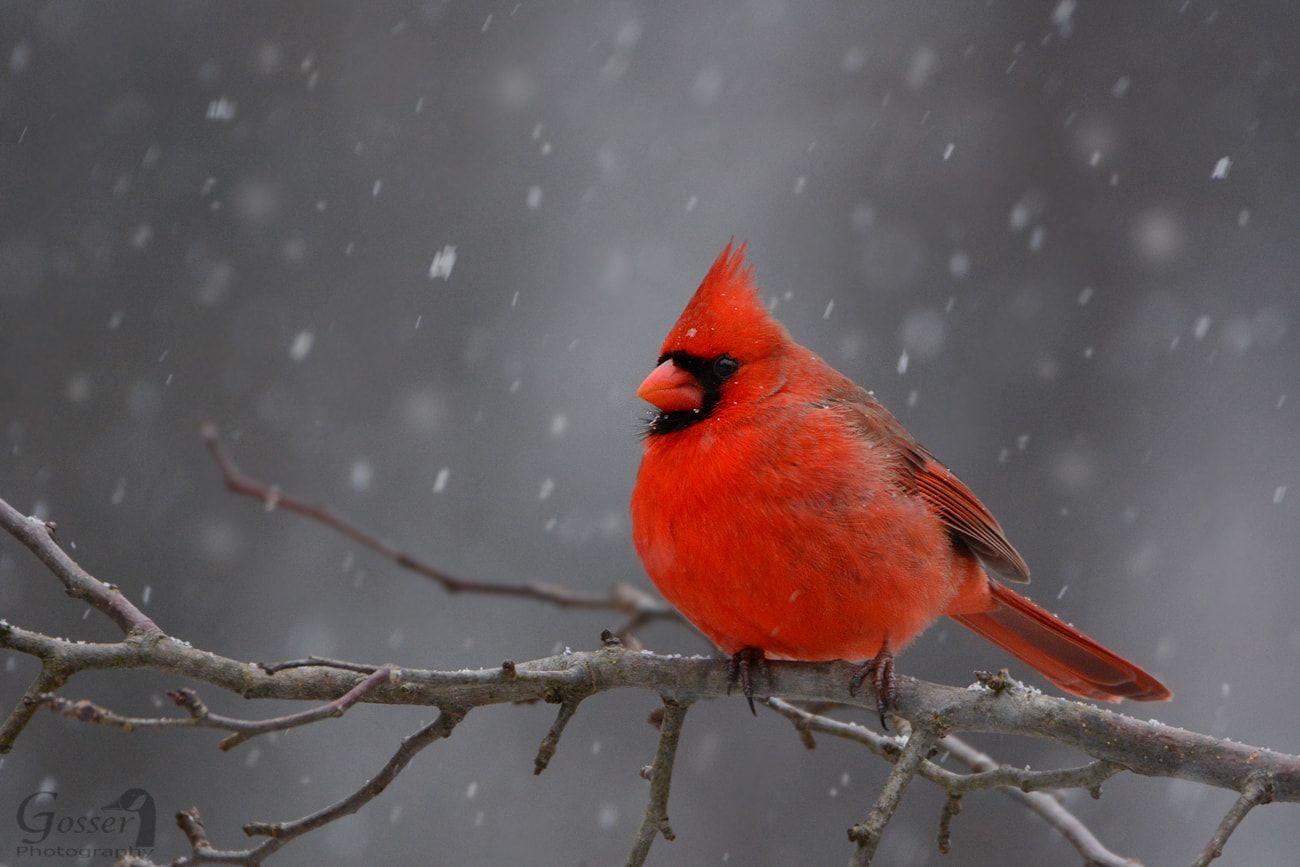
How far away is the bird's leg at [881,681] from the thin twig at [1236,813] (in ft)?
1.98

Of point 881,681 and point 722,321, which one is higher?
point 722,321

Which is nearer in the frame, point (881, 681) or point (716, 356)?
point (881, 681)

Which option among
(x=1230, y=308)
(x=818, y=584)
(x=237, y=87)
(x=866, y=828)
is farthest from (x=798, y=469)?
(x=237, y=87)

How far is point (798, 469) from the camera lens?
2.82 m

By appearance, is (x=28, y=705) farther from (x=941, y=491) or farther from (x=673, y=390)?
(x=941, y=491)

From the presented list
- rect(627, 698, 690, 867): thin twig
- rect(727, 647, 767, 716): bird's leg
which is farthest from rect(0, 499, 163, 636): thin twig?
rect(727, 647, 767, 716): bird's leg

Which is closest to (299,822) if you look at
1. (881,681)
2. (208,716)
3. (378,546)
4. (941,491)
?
(208,716)

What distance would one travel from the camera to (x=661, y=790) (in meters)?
2.29

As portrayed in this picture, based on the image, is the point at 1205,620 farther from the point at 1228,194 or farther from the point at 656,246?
the point at 656,246

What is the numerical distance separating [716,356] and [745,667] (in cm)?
73

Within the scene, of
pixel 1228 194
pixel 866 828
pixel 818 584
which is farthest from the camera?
pixel 1228 194

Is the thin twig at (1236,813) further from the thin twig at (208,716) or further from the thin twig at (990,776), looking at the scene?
the thin twig at (208,716)

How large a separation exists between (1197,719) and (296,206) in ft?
14.6

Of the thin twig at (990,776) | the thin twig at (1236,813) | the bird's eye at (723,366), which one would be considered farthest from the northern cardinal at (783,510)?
the thin twig at (1236,813)
